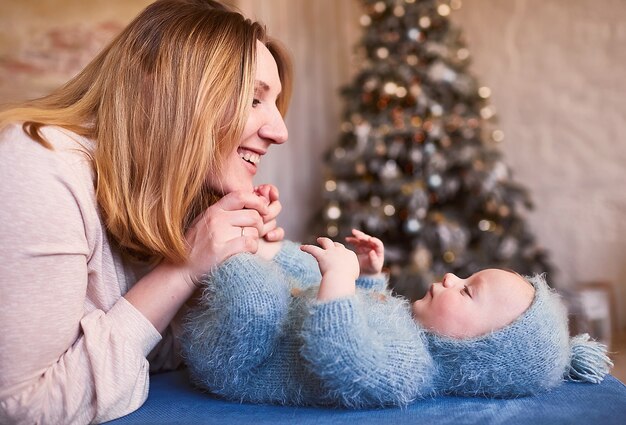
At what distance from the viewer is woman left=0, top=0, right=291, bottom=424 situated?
1.16 metres

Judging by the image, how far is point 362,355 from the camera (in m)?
1.15

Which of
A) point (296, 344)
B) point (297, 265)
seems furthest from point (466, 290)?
point (297, 265)

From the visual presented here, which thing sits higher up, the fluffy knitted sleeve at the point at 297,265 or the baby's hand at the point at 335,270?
the baby's hand at the point at 335,270

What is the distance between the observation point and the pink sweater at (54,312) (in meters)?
1.14

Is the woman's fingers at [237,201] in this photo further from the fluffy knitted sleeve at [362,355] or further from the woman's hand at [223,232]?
the fluffy knitted sleeve at [362,355]

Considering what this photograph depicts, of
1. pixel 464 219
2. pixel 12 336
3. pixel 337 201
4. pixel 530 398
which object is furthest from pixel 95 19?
pixel 530 398

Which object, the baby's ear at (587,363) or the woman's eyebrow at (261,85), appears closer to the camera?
the baby's ear at (587,363)

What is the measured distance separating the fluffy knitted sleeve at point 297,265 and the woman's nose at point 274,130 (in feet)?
1.00

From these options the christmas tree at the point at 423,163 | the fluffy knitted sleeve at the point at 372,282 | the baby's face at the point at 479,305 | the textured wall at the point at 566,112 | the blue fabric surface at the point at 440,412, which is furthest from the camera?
the textured wall at the point at 566,112

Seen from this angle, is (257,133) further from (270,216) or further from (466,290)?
(466,290)

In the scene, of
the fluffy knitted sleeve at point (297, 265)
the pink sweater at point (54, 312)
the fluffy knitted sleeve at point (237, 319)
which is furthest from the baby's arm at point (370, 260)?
the pink sweater at point (54, 312)

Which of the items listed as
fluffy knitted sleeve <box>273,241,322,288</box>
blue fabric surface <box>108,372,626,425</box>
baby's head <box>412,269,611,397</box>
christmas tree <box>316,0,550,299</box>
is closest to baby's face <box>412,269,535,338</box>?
baby's head <box>412,269,611,397</box>

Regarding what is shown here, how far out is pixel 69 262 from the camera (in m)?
1.19

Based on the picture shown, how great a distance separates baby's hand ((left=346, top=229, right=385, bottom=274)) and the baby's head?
287 mm
